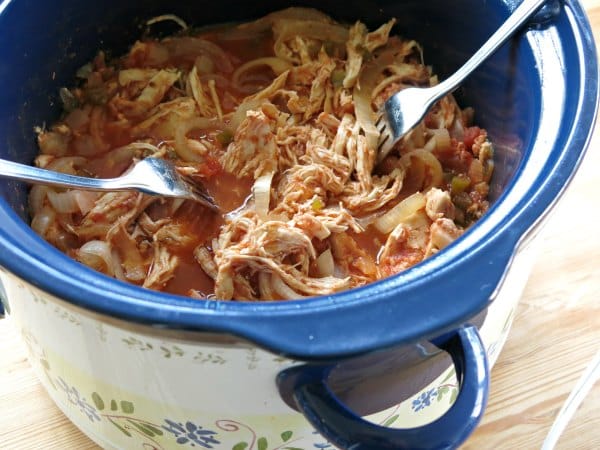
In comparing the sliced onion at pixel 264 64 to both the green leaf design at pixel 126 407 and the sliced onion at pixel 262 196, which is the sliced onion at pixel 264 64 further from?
the green leaf design at pixel 126 407

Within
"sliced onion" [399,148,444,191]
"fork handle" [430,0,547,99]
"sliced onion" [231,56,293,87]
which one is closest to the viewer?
"fork handle" [430,0,547,99]

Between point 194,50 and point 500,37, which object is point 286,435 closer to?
point 500,37

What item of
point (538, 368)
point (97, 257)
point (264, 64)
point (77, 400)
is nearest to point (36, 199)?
point (97, 257)

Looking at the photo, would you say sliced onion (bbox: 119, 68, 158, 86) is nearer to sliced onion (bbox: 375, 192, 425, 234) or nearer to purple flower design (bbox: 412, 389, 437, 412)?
sliced onion (bbox: 375, 192, 425, 234)

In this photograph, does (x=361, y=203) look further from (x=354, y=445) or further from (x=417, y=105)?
(x=354, y=445)

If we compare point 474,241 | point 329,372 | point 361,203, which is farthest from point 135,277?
point 474,241

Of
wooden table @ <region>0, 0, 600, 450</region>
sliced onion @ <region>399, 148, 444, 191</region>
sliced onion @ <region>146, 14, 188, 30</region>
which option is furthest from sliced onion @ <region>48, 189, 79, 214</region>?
sliced onion @ <region>399, 148, 444, 191</region>
